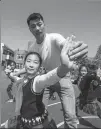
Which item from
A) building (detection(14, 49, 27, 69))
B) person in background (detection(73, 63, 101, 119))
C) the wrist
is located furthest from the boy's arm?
person in background (detection(73, 63, 101, 119))

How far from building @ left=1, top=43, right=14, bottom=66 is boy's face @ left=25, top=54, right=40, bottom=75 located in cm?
34

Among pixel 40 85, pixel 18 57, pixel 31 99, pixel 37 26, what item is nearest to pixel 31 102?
pixel 31 99

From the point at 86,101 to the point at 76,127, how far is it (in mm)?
664

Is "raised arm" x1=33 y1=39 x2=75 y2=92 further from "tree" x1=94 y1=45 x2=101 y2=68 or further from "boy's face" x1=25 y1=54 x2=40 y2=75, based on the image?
"tree" x1=94 y1=45 x2=101 y2=68

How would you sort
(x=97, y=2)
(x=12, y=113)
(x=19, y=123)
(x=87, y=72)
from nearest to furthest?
(x=19, y=123) → (x=12, y=113) → (x=97, y=2) → (x=87, y=72)

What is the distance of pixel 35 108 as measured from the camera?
50.7 inches

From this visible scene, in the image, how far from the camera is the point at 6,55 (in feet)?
5.55

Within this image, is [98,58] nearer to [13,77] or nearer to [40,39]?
[40,39]

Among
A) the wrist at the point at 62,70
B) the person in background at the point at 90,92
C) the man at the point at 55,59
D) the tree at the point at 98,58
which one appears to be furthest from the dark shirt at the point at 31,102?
the tree at the point at 98,58

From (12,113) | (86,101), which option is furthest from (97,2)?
(12,113)

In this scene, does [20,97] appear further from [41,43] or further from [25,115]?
[41,43]

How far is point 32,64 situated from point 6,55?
48cm

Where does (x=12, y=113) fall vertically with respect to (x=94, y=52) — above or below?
below

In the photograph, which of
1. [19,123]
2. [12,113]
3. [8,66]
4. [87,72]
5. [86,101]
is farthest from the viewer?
[87,72]
